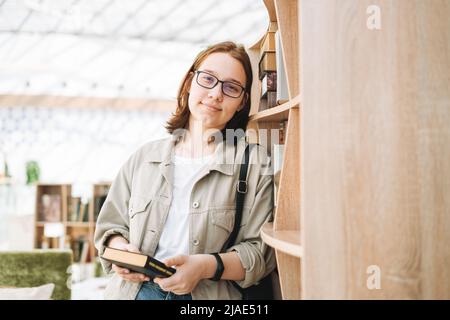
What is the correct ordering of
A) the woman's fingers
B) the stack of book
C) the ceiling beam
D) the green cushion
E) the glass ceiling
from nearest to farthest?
the woman's fingers < the stack of book < the green cushion < the glass ceiling < the ceiling beam

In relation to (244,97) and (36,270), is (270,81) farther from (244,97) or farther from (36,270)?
(36,270)

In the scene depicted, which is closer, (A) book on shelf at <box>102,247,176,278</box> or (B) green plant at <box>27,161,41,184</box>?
(A) book on shelf at <box>102,247,176,278</box>

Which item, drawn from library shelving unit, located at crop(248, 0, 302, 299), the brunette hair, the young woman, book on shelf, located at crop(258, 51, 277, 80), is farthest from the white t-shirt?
book on shelf, located at crop(258, 51, 277, 80)

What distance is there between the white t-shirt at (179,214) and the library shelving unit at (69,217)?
5189mm

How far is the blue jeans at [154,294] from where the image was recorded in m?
1.50

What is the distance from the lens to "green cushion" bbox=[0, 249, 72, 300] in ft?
10.8

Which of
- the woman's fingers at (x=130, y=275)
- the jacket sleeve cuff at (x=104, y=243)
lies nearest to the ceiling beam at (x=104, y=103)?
the jacket sleeve cuff at (x=104, y=243)

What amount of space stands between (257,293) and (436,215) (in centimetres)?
83

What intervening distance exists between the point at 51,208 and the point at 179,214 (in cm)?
562

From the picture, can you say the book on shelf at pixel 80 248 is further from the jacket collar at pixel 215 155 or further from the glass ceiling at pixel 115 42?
the jacket collar at pixel 215 155

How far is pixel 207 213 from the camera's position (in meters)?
1.55

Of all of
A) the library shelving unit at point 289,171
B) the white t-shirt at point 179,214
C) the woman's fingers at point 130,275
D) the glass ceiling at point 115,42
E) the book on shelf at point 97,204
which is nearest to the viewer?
the library shelving unit at point 289,171

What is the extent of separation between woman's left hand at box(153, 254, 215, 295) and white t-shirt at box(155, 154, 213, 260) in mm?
111

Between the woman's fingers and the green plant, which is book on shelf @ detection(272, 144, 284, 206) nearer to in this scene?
the woman's fingers
